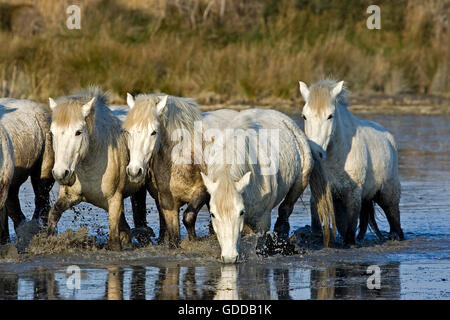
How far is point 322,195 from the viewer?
950 centimetres

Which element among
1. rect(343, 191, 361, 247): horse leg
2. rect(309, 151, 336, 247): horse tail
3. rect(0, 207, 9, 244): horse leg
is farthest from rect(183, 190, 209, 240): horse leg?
rect(0, 207, 9, 244): horse leg

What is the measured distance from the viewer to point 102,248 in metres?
9.34

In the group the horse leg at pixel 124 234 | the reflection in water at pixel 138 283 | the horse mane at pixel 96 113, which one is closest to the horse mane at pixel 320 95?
the horse mane at pixel 96 113

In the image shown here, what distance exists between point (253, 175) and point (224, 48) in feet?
54.5

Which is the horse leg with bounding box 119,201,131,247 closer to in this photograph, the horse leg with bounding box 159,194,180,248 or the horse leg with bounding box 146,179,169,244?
the horse leg with bounding box 146,179,169,244

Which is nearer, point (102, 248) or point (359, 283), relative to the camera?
point (359, 283)

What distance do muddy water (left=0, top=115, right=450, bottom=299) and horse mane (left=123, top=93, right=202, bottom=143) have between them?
3.68ft

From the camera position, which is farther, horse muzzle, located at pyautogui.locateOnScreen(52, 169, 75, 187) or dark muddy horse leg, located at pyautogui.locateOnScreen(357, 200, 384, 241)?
dark muddy horse leg, located at pyautogui.locateOnScreen(357, 200, 384, 241)

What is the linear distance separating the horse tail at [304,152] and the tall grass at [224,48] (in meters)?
12.2

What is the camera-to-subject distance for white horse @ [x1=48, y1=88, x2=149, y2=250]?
8539mm

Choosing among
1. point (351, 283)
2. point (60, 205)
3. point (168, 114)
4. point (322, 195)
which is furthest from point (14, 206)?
point (351, 283)

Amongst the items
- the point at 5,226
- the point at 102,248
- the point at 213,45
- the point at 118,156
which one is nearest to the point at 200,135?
the point at 118,156
